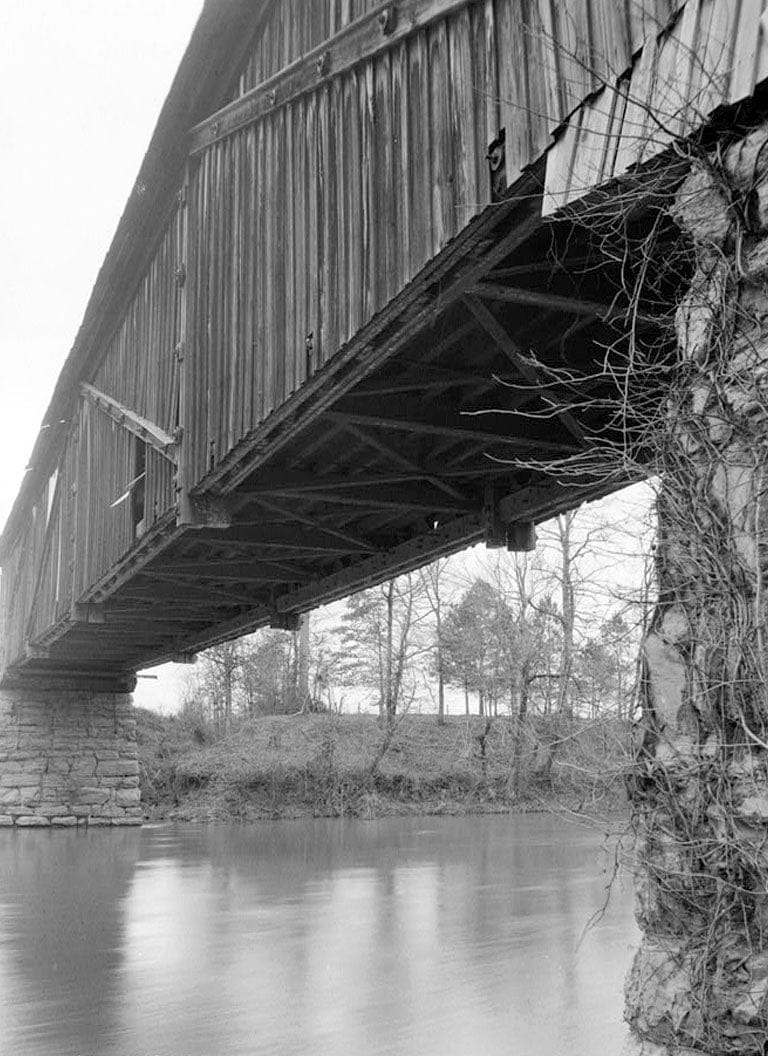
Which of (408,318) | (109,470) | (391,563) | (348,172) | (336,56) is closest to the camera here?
(408,318)

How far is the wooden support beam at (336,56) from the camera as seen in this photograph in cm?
572

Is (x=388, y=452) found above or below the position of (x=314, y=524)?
above

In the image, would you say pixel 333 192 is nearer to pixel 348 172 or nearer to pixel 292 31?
pixel 348 172

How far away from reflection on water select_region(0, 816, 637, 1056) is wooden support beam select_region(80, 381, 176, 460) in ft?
14.1

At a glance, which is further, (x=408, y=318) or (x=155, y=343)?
(x=155, y=343)

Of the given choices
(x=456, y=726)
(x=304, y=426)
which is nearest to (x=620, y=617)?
(x=304, y=426)

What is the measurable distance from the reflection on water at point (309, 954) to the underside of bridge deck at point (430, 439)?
2711mm

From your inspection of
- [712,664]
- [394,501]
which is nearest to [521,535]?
[394,501]

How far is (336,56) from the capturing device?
21.9 ft

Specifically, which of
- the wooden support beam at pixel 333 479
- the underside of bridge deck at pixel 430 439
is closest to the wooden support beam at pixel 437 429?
the underside of bridge deck at pixel 430 439

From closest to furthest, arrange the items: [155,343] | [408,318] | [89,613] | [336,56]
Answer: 1. [408,318]
2. [336,56]
3. [155,343]
4. [89,613]

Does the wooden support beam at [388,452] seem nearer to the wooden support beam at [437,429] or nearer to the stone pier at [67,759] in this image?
the wooden support beam at [437,429]

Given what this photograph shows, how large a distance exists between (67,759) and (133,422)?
1384 cm

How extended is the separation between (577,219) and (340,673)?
1499 inches
